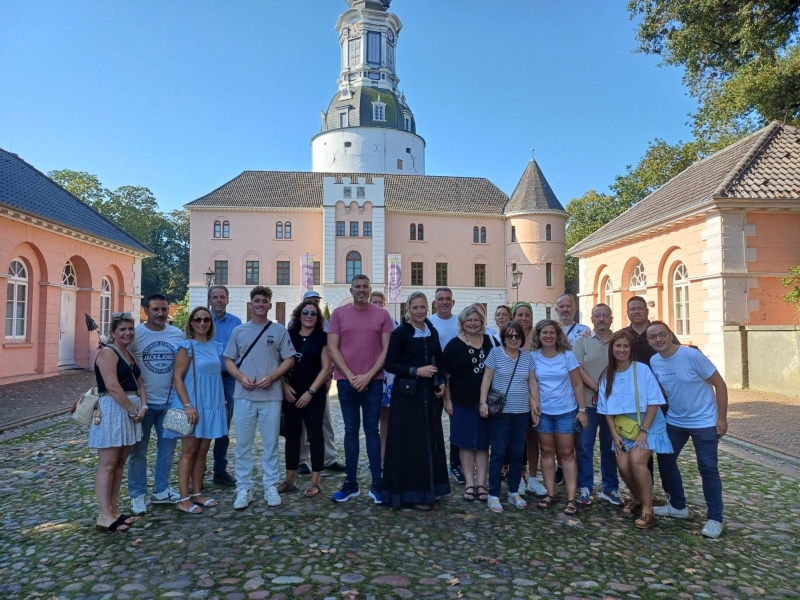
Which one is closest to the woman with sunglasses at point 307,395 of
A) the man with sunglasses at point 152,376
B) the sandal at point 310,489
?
the sandal at point 310,489

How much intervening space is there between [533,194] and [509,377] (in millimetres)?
36516

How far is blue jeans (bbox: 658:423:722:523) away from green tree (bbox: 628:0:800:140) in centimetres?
1206

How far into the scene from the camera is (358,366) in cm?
527

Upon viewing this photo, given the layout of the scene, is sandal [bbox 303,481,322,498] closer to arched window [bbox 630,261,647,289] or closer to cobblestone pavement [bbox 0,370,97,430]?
cobblestone pavement [bbox 0,370,97,430]

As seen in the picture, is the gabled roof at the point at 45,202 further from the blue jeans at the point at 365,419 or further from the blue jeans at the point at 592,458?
the blue jeans at the point at 592,458

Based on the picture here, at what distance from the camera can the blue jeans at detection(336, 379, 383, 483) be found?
17.2ft

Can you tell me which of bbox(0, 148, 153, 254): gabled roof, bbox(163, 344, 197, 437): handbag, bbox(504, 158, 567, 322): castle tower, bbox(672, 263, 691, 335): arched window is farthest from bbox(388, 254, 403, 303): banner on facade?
bbox(163, 344, 197, 437): handbag

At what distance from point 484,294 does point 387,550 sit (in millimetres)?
37394

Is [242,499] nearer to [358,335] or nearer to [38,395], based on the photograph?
[358,335]

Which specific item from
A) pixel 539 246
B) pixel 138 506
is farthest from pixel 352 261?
pixel 138 506

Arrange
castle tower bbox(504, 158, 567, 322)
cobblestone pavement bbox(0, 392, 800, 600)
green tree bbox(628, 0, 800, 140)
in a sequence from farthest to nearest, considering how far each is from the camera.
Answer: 1. castle tower bbox(504, 158, 567, 322)
2. green tree bbox(628, 0, 800, 140)
3. cobblestone pavement bbox(0, 392, 800, 600)

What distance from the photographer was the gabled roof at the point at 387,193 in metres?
39.2

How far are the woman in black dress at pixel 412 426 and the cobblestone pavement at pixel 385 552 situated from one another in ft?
0.73

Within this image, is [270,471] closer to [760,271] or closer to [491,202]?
[760,271]
